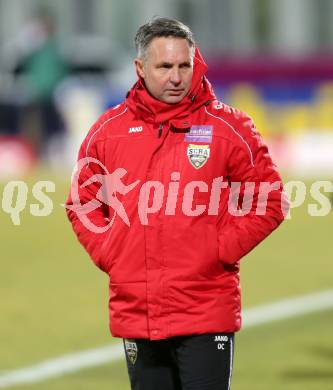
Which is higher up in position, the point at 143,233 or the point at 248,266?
the point at 143,233

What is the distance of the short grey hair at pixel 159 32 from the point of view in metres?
5.05

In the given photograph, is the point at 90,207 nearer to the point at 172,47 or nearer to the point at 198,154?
the point at 198,154

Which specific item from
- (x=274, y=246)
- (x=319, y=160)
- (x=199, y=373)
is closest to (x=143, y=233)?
(x=199, y=373)

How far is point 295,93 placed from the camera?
821 inches

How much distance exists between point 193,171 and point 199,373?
765 millimetres

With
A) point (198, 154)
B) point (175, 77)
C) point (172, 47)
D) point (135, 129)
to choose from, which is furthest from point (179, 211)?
point (172, 47)

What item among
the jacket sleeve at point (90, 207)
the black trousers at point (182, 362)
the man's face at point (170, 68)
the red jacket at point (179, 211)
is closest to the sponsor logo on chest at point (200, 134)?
the red jacket at point (179, 211)

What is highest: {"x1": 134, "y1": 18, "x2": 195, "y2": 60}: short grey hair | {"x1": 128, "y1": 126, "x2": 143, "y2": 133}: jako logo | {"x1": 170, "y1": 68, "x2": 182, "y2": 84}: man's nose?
{"x1": 134, "y1": 18, "x2": 195, "y2": 60}: short grey hair

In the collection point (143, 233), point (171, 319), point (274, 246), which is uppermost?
point (143, 233)

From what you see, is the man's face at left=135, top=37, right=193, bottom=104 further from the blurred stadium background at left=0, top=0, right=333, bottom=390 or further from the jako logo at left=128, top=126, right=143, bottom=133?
the blurred stadium background at left=0, top=0, right=333, bottom=390

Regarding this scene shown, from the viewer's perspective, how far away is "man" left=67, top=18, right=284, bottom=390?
5.06 metres

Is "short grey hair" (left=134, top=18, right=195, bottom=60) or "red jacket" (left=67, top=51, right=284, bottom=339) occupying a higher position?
"short grey hair" (left=134, top=18, right=195, bottom=60)

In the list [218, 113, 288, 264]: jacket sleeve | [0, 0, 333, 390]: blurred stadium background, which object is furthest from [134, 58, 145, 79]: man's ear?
[0, 0, 333, 390]: blurred stadium background

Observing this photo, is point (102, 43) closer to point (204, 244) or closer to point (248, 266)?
point (248, 266)
